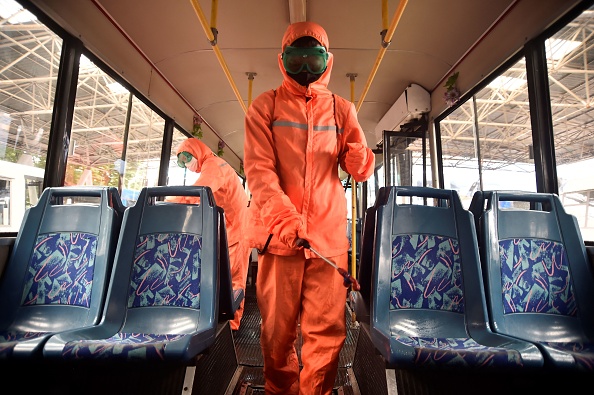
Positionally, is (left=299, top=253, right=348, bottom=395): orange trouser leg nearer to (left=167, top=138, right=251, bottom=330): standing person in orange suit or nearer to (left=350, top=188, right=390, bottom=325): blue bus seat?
(left=350, top=188, right=390, bottom=325): blue bus seat

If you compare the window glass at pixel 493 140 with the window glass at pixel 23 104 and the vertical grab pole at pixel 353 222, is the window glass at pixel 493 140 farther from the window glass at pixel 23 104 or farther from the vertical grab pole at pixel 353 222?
the window glass at pixel 23 104

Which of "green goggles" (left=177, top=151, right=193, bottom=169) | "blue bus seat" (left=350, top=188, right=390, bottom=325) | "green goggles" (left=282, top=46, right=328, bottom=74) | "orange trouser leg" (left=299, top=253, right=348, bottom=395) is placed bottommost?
"orange trouser leg" (left=299, top=253, right=348, bottom=395)

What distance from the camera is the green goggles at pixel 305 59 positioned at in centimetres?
150

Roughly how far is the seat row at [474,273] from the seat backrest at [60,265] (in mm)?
1419

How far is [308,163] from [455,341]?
109 centimetres

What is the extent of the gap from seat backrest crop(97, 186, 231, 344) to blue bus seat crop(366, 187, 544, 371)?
33.3 inches

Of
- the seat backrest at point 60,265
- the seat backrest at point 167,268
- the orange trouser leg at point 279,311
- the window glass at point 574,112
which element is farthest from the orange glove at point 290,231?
the window glass at point 574,112

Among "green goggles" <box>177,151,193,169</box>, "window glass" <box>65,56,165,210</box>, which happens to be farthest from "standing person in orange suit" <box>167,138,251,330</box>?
"window glass" <box>65,56,165,210</box>

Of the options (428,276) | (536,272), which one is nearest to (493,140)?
(536,272)

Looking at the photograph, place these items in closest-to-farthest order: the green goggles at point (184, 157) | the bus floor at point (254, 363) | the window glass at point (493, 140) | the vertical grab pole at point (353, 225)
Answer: the bus floor at point (254, 363)
the window glass at point (493, 140)
the vertical grab pole at point (353, 225)
the green goggles at point (184, 157)

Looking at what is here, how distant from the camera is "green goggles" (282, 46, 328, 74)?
1.50m

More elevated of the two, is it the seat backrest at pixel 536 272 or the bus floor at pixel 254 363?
the seat backrest at pixel 536 272

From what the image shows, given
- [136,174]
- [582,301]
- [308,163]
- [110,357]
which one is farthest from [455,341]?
[136,174]

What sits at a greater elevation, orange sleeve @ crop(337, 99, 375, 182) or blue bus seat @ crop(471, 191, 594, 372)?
orange sleeve @ crop(337, 99, 375, 182)
